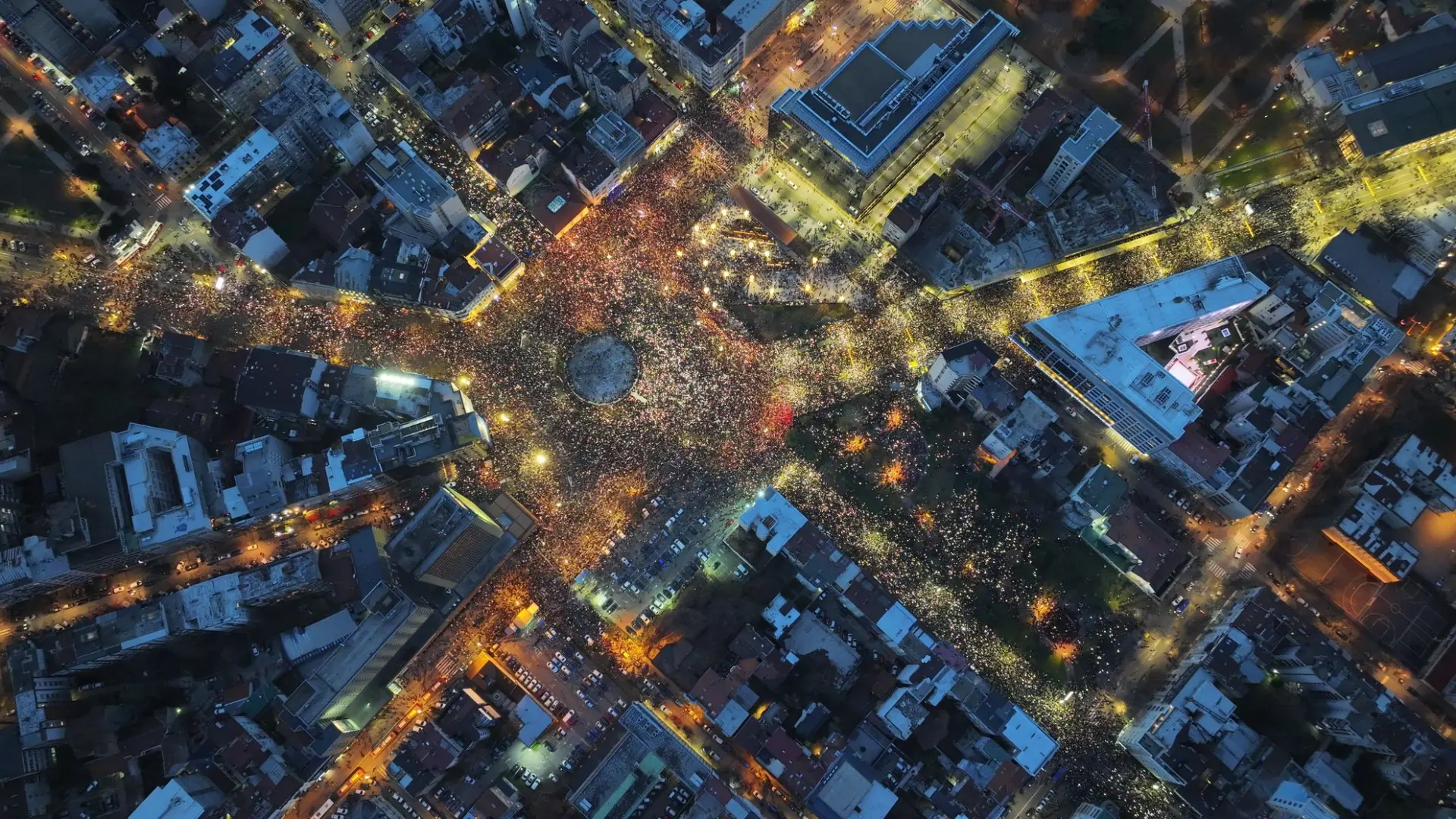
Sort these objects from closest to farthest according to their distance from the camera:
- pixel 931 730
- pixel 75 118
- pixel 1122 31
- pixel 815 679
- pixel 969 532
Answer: pixel 931 730, pixel 815 679, pixel 969 532, pixel 1122 31, pixel 75 118

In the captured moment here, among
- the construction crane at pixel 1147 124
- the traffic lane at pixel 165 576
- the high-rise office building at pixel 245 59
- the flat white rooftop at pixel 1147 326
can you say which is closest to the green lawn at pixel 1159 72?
the construction crane at pixel 1147 124

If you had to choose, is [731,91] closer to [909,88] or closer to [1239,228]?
[909,88]

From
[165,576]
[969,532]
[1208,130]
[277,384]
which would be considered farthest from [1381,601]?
[165,576]

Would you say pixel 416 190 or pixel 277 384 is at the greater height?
pixel 416 190

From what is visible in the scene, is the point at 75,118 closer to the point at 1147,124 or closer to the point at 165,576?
the point at 165,576

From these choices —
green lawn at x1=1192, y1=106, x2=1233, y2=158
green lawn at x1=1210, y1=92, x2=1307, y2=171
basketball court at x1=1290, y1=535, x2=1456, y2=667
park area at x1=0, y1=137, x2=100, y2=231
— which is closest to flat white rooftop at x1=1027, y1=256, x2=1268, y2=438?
green lawn at x1=1210, y1=92, x2=1307, y2=171

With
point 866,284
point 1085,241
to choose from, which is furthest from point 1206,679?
point 866,284

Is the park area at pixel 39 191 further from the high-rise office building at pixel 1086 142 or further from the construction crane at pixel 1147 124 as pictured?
the construction crane at pixel 1147 124

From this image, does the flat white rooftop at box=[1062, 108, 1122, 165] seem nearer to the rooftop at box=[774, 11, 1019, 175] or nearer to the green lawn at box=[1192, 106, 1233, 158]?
the rooftop at box=[774, 11, 1019, 175]
